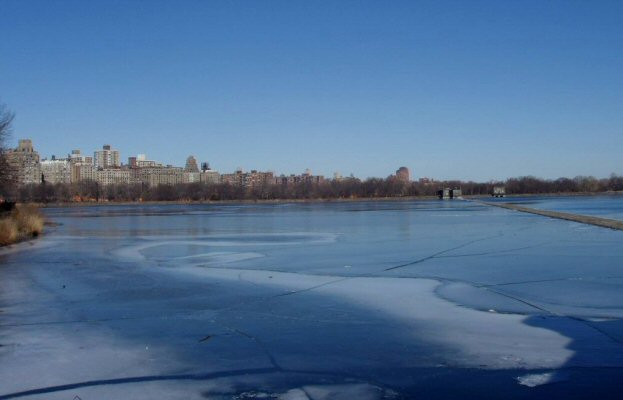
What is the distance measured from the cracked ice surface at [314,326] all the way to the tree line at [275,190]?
136315 millimetres

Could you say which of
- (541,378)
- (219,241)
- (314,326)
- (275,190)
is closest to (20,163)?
(219,241)

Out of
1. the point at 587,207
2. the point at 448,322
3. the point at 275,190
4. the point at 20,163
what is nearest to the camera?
the point at 448,322

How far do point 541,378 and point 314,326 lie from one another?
11.0 ft

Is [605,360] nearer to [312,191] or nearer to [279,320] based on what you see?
[279,320]

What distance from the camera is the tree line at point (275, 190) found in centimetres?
15725

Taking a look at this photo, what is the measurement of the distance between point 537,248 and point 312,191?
15279 centimetres

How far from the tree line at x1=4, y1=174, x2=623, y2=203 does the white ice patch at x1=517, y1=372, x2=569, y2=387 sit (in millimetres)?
144936

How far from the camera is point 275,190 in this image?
170 m

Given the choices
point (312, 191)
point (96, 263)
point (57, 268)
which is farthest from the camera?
point (312, 191)

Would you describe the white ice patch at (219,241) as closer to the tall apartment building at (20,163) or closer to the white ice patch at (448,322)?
the white ice patch at (448,322)

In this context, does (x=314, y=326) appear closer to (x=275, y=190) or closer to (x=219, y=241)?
(x=219, y=241)

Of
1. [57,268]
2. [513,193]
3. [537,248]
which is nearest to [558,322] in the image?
[537,248]

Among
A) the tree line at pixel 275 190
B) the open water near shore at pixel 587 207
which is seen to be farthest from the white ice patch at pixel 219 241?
the tree line at pixel 275 190

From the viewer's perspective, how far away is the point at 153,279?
14062 millimetres
